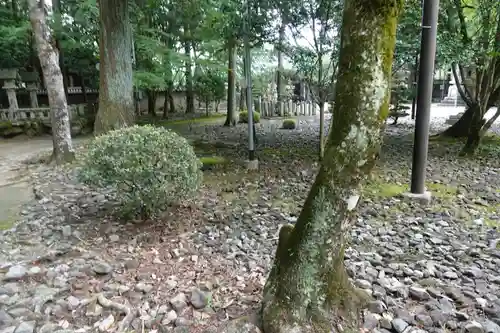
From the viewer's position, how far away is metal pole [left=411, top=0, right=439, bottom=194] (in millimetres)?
3832

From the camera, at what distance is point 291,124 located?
36.4 feet

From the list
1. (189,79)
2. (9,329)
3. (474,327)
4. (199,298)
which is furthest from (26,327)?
(189,79)

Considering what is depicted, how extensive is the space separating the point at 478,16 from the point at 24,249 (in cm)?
736

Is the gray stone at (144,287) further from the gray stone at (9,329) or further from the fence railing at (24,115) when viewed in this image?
the fence railing at (24,115)

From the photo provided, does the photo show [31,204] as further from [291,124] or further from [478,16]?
[291,124]

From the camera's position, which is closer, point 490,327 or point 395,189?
point 490,327

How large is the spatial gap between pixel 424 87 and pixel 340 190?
2.89 m

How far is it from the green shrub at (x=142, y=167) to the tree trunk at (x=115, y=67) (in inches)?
139

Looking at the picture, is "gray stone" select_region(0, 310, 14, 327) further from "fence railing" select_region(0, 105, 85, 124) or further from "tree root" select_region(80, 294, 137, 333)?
"fence railing" select_region(0, 105, 85, 124)

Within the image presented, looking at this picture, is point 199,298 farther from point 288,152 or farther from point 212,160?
point 288,152

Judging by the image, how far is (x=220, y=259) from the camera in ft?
9.21

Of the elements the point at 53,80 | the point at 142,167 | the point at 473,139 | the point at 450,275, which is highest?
the point at 53,80

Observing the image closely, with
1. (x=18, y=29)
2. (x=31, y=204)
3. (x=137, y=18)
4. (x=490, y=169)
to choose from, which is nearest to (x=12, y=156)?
(x=18, y=29)

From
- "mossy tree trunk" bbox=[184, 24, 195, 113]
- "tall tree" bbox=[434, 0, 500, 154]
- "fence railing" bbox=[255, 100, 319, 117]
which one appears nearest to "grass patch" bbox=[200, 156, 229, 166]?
"tall tree" bbox=[434, 0, 500, 154]
